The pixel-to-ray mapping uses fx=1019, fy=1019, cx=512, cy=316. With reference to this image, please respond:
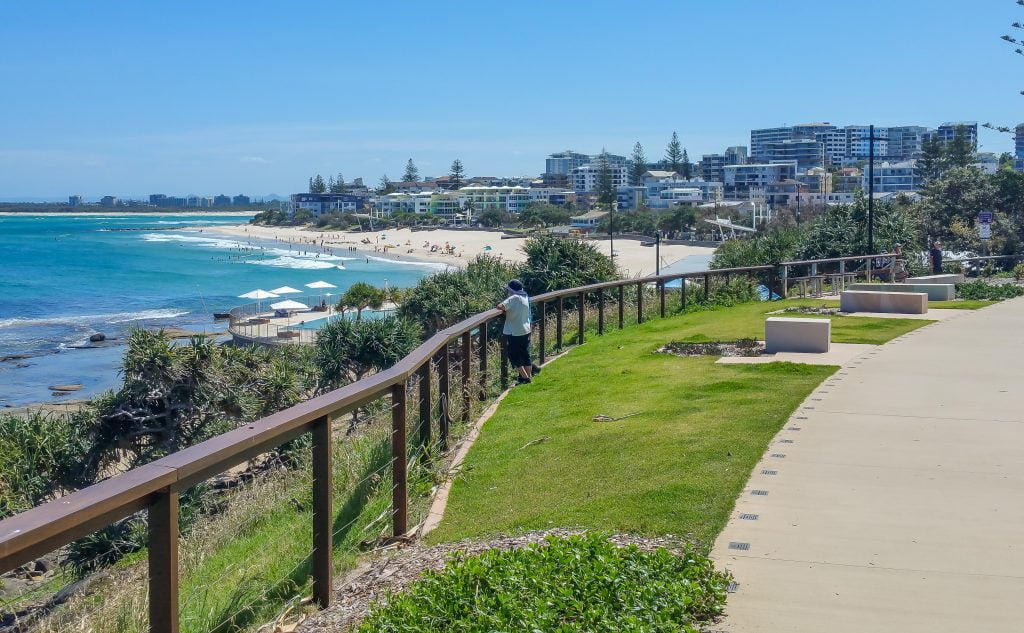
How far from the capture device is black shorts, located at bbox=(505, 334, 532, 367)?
11.3 m

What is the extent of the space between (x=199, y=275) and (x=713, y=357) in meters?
89.7

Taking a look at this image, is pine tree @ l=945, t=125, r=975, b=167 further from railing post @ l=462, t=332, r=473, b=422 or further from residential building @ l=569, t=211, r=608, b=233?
railing post @ l=462, t=332, r=473, b=422

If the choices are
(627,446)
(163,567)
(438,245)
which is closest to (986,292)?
(627,446)

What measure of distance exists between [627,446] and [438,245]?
400 ft

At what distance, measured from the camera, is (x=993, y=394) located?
9.77 m

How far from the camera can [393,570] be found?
5336 millimetres

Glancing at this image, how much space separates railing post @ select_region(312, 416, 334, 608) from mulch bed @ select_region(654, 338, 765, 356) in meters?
8.72

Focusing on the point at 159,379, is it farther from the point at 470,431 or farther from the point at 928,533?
the point at 928,533

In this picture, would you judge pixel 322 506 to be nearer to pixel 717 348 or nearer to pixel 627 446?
pixel 627 446

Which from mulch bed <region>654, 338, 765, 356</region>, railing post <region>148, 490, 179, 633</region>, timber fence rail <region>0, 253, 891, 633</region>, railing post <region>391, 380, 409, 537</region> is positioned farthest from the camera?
mulch bed <region>654, 338, 765, 356</region>

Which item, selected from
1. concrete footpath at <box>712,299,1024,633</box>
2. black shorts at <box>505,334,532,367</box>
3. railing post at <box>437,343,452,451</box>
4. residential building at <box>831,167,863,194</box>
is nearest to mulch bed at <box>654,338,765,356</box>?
black shorts at <box>505,334,532,367</box>

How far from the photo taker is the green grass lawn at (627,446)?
19.8ft

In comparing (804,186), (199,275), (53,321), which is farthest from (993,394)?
(804,186)

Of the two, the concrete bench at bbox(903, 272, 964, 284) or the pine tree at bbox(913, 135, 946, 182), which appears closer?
the concrete bench at bbox(903, 272, 964, 284)
